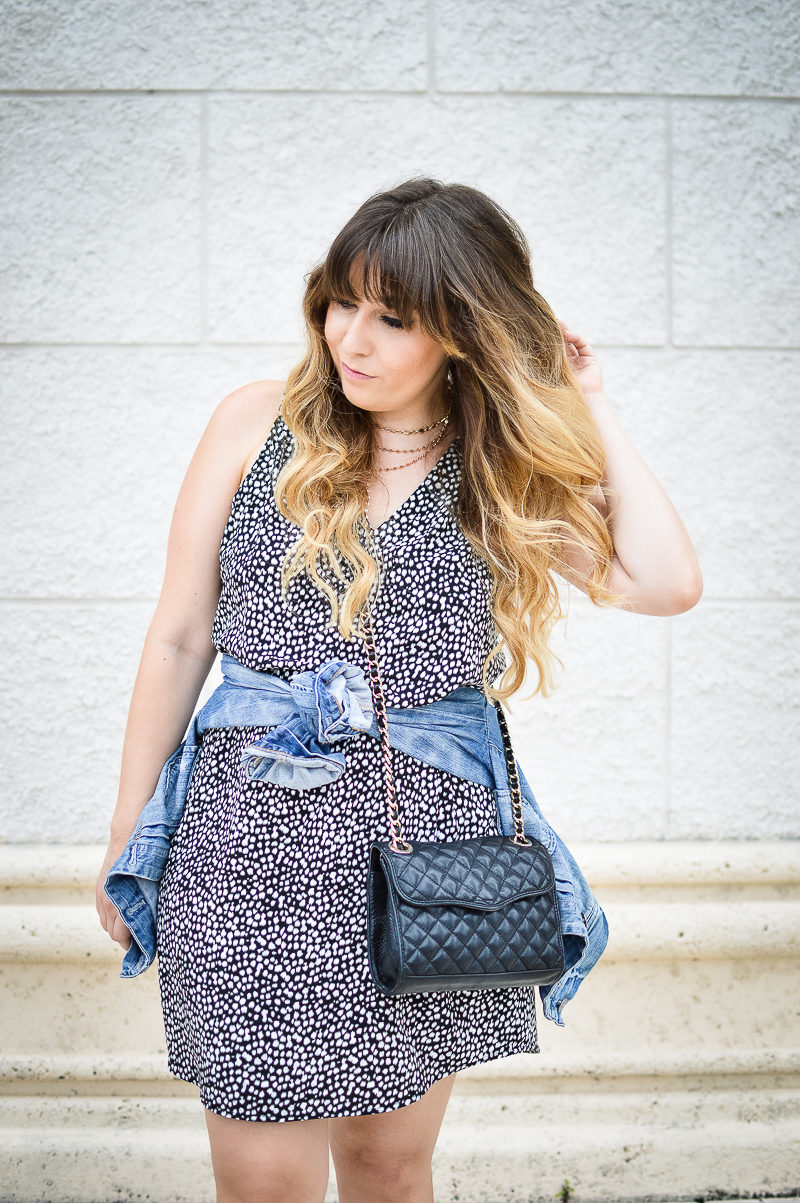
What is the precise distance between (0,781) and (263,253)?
60.5 inches

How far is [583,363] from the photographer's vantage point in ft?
6.08

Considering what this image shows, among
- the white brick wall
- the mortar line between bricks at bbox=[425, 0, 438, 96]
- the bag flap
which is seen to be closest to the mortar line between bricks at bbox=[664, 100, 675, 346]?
the white brick wall

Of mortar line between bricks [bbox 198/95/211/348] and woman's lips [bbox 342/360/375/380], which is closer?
woman's lips [bbox 342/360/375/380]

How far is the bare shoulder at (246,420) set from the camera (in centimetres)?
164

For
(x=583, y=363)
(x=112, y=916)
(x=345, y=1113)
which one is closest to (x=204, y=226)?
(x=583, y=363)

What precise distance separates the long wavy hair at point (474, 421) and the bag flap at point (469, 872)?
0.31 m

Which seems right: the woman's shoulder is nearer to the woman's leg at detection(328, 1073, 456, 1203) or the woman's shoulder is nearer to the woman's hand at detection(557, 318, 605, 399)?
the woman's hand at detection(557, 318, 605, 399)

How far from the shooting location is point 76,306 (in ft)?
8.29

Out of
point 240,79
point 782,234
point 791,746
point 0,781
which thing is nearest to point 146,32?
point 240,79

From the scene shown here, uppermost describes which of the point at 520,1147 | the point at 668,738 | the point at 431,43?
the point at 431,43

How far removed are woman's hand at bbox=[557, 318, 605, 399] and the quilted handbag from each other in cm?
75

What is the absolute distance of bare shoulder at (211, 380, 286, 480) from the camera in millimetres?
1641

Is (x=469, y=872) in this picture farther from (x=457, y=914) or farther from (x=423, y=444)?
(x=423, y=444)

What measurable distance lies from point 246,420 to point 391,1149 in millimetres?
1232
